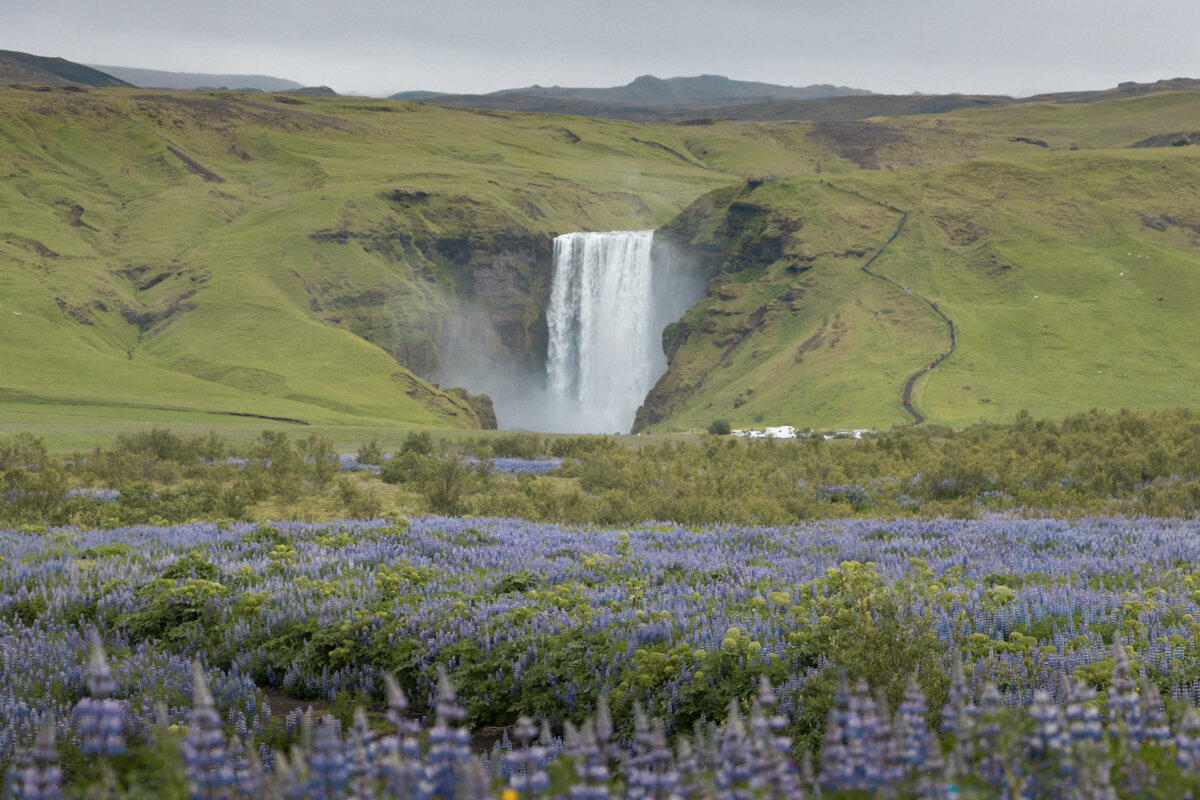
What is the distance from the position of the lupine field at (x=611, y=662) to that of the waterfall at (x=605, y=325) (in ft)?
302

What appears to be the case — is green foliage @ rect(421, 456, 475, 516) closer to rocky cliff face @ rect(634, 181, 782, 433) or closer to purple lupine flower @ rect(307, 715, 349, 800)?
purple lupine flower @ rect(307, 715, 349, 800)

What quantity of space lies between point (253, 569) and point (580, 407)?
99.8 meters

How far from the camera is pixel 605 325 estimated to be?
10719 centimetres

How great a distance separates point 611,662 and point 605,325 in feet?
327

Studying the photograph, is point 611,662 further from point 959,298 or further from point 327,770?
point 959,298

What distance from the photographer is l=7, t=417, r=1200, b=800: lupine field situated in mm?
3521

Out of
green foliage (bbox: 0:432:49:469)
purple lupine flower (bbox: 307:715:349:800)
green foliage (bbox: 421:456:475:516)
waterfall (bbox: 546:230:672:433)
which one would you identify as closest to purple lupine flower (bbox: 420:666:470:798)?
purple lupine flower (bbox: 307:715:349:800)

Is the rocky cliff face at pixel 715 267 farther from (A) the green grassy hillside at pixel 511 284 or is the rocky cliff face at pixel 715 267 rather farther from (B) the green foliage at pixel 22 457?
(B) the green foliage at pixel 22 457

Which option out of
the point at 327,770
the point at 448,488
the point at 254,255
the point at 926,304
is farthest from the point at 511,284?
the point at 327,770

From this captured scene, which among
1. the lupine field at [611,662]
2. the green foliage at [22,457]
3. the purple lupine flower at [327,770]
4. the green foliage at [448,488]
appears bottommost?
the green foliage at [22,457]

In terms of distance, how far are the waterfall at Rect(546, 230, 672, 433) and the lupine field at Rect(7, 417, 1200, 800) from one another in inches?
3629

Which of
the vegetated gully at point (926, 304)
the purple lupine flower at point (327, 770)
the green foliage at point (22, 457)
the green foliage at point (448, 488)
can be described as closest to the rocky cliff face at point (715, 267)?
the vegetated gully at point (926, 304)

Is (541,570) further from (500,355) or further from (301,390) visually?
(500,355)

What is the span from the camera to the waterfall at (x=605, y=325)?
10525 centimetres
